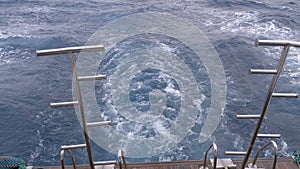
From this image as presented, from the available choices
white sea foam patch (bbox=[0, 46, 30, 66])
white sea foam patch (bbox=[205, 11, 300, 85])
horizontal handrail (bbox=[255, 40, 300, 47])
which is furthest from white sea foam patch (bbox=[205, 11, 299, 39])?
horizontal handrail (bbox=[255, 40, 300, 47])

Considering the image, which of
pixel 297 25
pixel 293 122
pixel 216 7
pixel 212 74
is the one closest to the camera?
pixel 293 122

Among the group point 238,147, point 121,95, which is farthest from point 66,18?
point 238,147

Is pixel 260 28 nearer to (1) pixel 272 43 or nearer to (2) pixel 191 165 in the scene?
(2) pixel 191 165

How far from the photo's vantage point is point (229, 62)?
874 centimetres

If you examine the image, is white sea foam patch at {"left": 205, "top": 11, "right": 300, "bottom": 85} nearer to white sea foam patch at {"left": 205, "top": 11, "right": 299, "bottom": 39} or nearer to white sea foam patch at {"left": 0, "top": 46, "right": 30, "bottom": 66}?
white sea foam patch at {"left": 205, "top": 11, "right": 299, "bottom": 39}

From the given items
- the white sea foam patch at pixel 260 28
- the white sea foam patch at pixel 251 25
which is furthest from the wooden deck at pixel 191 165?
the white sea foam patch at pixel 251 25

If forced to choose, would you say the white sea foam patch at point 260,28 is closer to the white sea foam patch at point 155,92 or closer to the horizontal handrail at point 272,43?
the white sea foam patch at point 155,92

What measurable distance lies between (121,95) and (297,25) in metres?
7.89

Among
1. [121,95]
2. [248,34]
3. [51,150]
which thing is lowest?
[51,150]

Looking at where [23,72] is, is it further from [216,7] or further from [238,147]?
[216,7]

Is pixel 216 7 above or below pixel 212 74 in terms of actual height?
above

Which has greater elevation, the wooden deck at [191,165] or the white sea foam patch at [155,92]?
the wooden deck at [191,165]

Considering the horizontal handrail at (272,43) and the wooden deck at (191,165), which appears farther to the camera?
the wooden deck at (191,165)

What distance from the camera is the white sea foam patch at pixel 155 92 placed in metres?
5.95
